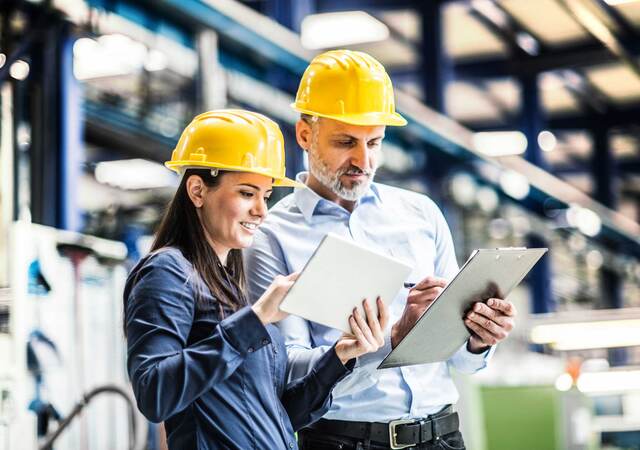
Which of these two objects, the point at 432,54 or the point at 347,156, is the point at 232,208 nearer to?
the point at 347,156

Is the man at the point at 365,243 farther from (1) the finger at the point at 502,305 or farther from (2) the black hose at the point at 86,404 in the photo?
(2) the black hose at the point at 86,404

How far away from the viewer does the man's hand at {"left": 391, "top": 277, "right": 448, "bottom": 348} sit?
2.21 m

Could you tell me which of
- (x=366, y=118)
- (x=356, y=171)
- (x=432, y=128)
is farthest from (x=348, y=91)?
(x=432, y=128)

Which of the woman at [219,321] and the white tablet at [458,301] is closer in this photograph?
the woman at [219,321]

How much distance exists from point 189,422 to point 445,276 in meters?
0.94

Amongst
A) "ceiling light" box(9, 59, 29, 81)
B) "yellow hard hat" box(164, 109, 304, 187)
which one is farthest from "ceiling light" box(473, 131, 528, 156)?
"yellow hard hat" box(164, 109, 304, 187)

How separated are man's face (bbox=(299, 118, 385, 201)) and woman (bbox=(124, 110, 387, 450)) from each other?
0.78 feet

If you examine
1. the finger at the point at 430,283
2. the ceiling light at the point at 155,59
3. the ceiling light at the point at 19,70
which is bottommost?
the finger at the point at 430,283

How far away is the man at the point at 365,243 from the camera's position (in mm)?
2295

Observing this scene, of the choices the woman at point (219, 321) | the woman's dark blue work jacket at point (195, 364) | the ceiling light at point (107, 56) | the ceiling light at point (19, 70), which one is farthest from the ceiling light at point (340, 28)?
the woman's dark blue work jacket at point (195, 364)

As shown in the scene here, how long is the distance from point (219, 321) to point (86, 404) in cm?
296

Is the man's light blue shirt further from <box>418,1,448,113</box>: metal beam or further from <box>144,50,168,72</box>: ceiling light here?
<box>418,1,448,113</box>: metal beam

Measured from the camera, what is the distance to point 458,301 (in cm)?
218

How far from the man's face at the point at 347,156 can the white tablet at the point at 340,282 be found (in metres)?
0.42
